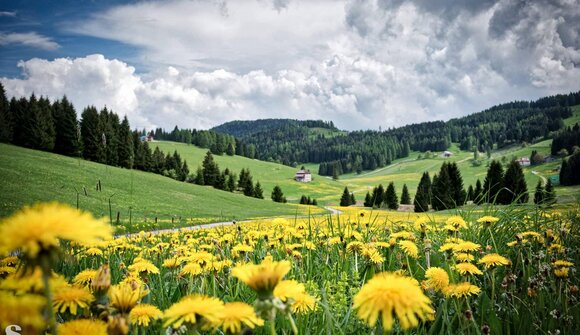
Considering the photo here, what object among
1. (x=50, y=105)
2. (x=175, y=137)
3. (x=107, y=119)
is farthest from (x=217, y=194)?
(x=175, y=137)

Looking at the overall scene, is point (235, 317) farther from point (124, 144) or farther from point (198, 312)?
point (124, 144)

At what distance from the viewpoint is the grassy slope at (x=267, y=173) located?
4660 inches

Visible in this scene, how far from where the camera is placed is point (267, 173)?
13938 centimetres

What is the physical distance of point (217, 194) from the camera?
6419 cm

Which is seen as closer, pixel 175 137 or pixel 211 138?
pixel 211 138

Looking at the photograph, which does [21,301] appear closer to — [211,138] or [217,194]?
[217,194]

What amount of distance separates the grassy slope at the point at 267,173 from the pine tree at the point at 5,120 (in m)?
54.3

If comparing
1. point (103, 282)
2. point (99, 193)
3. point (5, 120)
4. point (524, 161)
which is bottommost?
point (99, 193)

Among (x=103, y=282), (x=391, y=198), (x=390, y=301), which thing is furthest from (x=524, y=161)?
(x=103, y=282)

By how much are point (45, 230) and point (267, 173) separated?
139 metres

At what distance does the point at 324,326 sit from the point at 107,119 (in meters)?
81.7

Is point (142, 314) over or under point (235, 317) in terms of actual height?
under

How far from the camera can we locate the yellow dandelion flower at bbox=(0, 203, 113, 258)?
2.88ft

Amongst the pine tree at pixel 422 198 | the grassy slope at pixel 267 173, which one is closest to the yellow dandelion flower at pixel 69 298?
the pine tree at pixel 422 198
